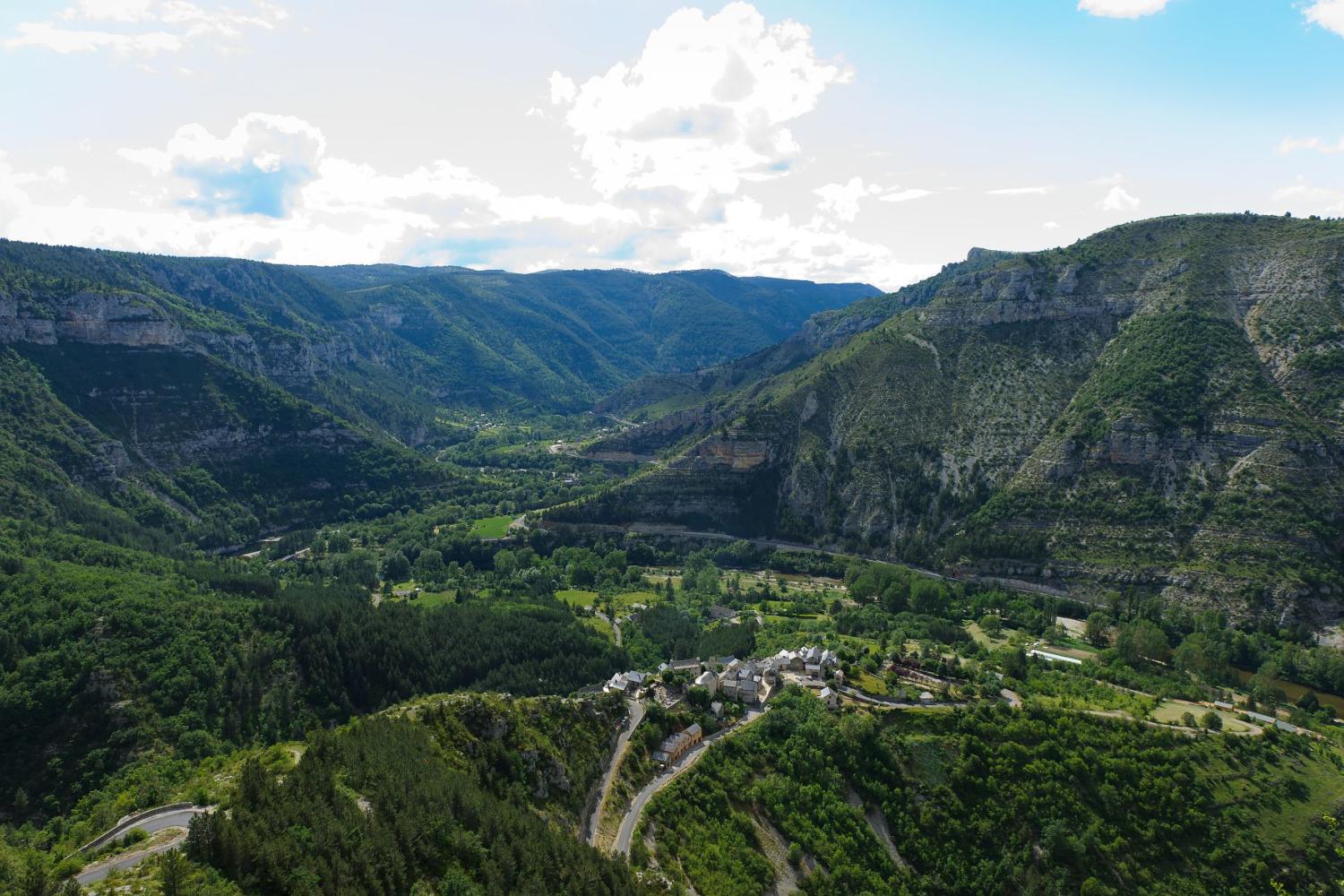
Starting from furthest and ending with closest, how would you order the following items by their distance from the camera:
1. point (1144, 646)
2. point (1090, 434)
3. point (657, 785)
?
point (1090, 434), point (1144, 646), point (657, 785)

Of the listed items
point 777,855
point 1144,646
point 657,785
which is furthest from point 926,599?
point 657,785

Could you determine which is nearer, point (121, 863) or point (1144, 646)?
point (121, 863)

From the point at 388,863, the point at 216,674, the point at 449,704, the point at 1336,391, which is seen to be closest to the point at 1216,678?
the point at 1336,391

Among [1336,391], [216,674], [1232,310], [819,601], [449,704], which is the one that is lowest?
[819,601]

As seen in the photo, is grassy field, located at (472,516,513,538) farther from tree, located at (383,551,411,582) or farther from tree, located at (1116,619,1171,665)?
tree, located at (1116,619,1171,665)

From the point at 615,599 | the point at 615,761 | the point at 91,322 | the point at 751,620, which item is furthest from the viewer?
the point at 91,322

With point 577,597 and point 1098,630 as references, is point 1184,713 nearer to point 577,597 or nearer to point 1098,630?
point 1098,630

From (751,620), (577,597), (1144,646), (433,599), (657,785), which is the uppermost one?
(657,785)

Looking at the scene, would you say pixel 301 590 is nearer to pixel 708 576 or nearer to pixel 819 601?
pixel 708 576
